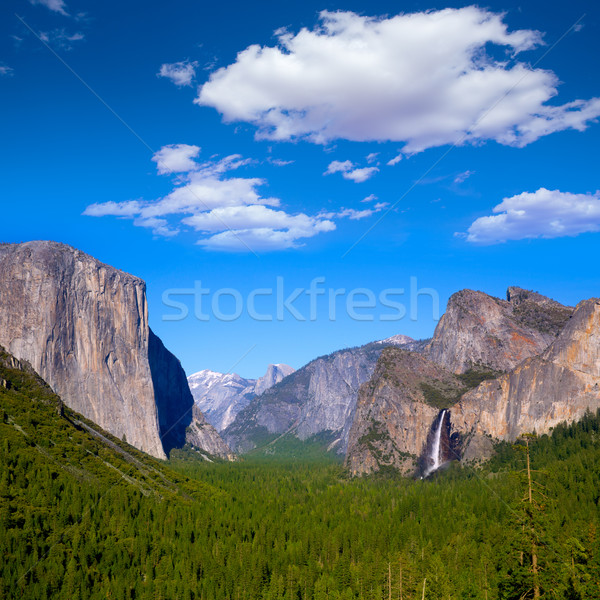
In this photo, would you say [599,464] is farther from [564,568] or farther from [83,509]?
[83,509]

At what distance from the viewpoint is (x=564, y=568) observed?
2506 inches

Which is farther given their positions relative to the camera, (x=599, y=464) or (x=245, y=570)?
(x=599, y=464)

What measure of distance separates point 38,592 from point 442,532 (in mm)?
90407

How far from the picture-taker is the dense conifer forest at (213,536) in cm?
9512

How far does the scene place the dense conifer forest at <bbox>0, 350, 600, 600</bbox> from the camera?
95.1 meters

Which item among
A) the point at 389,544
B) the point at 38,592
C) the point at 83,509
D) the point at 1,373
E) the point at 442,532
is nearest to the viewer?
the point at 38,592

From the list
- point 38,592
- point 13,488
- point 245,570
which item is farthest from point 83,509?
point 245,570

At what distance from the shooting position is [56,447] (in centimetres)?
14438

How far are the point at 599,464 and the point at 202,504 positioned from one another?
119 metres

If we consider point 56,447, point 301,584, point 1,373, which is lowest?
point 301,584

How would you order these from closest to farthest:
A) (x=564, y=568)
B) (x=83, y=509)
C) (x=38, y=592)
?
1. (x=564, y=568)
2. (x=38, y=592)
3. (x=83, y=509)

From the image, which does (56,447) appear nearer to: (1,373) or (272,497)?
(1,373)

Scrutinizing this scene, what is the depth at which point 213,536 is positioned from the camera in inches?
5113

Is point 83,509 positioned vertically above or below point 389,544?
above
